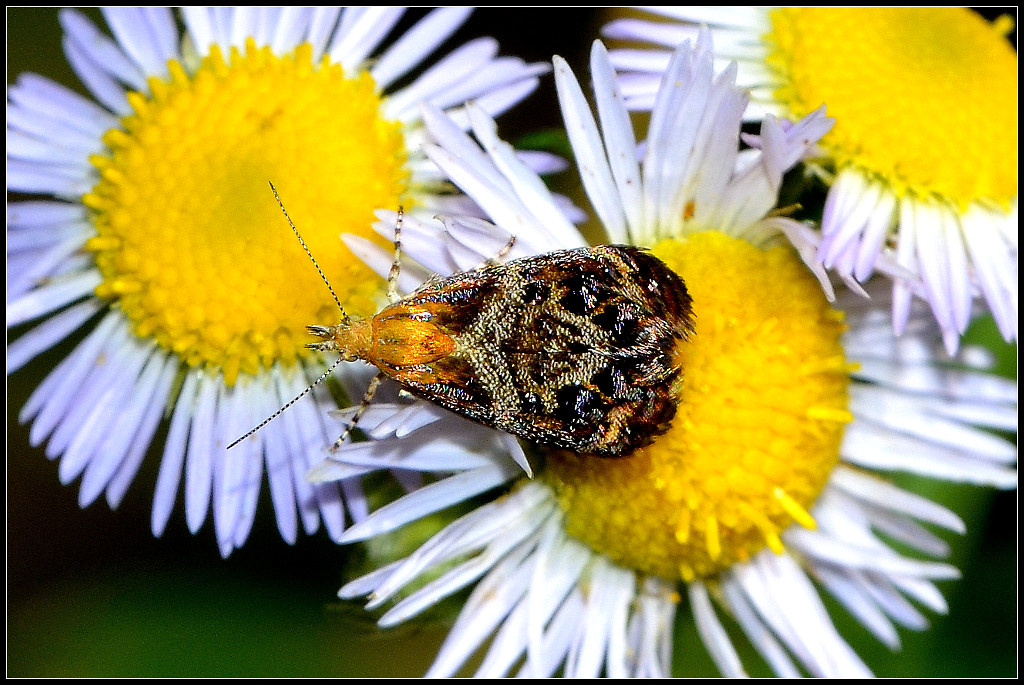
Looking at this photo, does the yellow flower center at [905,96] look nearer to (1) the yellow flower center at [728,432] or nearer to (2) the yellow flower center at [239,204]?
(1) the yellow flower center at [728,432]

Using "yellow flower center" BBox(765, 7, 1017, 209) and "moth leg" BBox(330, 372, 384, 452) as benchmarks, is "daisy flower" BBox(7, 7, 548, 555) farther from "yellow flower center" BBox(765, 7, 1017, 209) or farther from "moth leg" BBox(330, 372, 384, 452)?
"yellow flower center" BBox(765, 7, 1017, 209)

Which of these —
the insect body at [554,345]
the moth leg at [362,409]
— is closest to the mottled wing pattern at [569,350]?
the insect body at [554,345]

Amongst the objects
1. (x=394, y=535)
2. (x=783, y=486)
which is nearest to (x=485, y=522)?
(x=394, y=535)

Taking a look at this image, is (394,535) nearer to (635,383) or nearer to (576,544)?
(576,544)

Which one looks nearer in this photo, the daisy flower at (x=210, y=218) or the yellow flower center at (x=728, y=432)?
the yellow flower center at (x=728, y=432)

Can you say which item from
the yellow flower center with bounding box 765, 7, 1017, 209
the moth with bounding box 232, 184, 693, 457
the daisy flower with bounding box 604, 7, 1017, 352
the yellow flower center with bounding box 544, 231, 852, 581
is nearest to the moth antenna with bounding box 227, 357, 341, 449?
the moth with bounding box 232, 184, 693, 457
